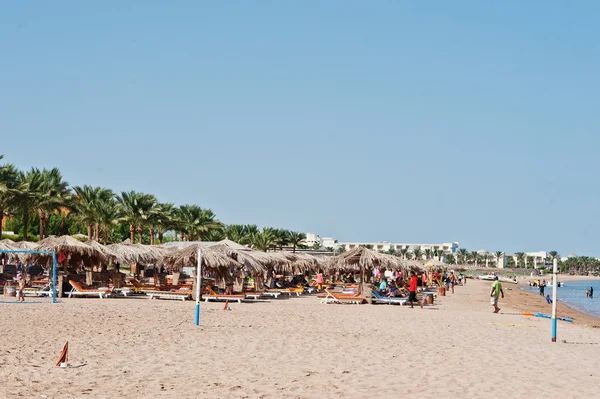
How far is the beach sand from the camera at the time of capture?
9555 millimetres

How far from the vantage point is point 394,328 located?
Result: 1845 centimetres

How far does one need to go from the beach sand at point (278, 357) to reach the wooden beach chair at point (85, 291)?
5.58m

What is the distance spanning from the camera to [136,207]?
180 feet

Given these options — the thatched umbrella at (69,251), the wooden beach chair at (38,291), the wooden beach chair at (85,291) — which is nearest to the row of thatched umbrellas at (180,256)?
the thatched umbrella at (69,251)

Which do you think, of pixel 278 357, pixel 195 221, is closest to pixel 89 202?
pixel 195 221

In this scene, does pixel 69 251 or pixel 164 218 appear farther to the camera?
pixel 164 218

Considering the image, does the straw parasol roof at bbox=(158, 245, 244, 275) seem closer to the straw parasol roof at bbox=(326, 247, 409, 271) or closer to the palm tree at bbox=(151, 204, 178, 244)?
the straw parasol roof at bbox=(326, 247, 409, 271)

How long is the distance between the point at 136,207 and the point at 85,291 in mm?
28818

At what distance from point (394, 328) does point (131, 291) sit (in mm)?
14721

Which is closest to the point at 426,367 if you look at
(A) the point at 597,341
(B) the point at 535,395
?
(B) the point at 535,395

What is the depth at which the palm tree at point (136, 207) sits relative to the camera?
54.8 meters

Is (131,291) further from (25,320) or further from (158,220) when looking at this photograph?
(158,220)

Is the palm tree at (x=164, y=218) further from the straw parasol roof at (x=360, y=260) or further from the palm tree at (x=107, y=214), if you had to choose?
the straw parasol roof at (x=360, y=260)

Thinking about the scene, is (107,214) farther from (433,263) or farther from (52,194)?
(433,263)
